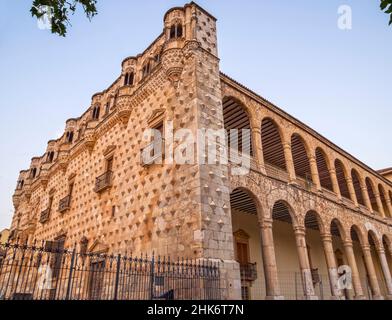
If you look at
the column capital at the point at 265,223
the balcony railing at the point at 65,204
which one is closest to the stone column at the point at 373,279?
the column capital at the point at 265,223

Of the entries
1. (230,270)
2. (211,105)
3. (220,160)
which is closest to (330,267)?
(230,270)

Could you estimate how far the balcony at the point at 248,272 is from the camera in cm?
1271

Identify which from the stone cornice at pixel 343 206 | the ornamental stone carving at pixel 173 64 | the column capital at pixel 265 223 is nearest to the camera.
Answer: the column capital at pixel 265 223

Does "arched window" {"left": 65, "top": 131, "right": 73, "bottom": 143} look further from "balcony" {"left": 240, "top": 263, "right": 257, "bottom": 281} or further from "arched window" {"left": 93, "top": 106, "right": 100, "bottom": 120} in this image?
"balcony" {"left": 240, "top": 263, "right": 257, "bottom": 281}

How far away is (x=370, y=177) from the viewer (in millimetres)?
18203

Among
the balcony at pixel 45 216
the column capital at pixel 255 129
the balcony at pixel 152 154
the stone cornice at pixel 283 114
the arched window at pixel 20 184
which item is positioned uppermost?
the arched window at pixel 20 184

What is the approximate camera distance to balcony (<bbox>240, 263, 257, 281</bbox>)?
12711 mm

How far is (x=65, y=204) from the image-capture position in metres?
16.2

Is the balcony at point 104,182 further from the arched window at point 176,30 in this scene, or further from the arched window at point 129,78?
the arched window at point 176,30

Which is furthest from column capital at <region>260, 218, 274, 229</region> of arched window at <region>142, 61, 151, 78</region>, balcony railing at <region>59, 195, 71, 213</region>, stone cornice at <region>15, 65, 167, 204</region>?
balcony railing at <region>59, 195, 71, 213</region>

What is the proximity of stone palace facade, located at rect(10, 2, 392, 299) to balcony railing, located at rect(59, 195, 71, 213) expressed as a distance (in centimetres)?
7

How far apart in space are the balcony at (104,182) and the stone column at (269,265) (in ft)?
22.4
